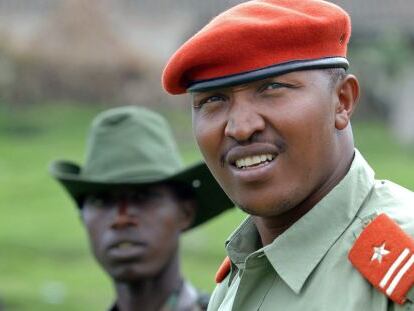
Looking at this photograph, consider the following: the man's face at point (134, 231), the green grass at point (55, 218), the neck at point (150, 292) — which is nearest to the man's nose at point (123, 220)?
the man's face at point (134, 231)

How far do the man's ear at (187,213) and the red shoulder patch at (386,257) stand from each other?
2695mm

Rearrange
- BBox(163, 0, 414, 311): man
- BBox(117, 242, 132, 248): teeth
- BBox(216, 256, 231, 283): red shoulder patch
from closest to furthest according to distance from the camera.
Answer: BBox(163, 0, 414, 311): man → BBox(216, 256, 231, 283): red shoulder patch → BBox(117, 242, 132, 248): teeth

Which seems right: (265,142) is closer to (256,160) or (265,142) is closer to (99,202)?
(256,160)

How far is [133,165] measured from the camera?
228 inches

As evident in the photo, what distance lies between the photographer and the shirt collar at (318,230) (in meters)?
3.13

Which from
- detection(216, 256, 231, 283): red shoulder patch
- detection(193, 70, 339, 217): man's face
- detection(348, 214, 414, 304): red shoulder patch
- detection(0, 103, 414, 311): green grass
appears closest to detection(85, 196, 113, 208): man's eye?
detection(216, 256, 231, 283): red shoulder patch

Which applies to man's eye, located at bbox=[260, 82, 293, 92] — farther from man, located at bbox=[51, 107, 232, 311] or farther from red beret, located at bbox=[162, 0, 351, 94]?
man, located at bbox=[51, 107, 232, 311]

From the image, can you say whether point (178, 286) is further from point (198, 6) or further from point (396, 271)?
point (198, 6)

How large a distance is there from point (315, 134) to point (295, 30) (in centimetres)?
24

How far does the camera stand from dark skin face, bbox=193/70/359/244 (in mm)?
3113

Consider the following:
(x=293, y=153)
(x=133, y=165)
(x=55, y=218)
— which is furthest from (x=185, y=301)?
(x=55, y=218)

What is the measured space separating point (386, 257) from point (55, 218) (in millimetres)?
10826

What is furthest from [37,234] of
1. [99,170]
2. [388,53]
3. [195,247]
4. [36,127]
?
[388,53]

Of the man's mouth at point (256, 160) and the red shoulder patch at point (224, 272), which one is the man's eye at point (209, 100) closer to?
the man's mouth at point (256, 160)
